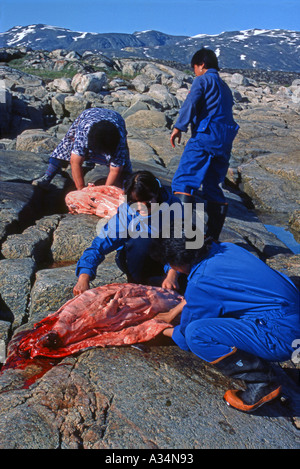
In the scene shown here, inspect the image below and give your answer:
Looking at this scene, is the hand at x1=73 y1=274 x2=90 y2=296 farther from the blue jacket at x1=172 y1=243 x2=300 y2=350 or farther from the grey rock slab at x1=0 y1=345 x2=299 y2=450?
the blue jacket at x1=172 y1=243 x2=300 y2=350

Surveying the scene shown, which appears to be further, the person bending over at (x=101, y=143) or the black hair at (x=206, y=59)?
the person bending over at (x=101, y=143)

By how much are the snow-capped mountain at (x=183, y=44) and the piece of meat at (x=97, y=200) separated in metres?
67.8

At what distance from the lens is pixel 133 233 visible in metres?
3.27

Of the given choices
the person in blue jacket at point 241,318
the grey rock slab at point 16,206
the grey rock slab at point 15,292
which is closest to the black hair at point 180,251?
the person in blue jacket at point 241,318

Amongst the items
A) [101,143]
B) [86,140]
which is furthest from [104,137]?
[86,140]

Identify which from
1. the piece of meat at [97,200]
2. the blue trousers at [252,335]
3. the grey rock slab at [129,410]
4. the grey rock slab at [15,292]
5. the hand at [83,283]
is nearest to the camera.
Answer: the grey rock slab at [129,410]

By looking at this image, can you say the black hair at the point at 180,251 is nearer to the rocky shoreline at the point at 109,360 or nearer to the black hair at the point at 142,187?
the black hair at the point at 142,187

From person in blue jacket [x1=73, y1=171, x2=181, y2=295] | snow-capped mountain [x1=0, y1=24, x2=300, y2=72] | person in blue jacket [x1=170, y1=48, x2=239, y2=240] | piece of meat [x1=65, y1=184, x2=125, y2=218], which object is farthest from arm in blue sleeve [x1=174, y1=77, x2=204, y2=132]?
snow-capped mountain [x1=0, y1=24, x2=300, y2=72]

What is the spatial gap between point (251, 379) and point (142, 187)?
1423mm

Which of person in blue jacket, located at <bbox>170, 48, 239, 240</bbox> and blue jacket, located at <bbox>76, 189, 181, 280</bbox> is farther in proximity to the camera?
person in blue jacket, located at <bbox>170, 48, 239, 240</bbox>

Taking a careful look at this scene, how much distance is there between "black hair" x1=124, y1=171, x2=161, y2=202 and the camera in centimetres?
305

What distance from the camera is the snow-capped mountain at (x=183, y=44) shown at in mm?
90188

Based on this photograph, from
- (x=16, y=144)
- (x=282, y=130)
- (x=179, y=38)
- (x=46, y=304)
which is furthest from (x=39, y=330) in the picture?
(x=179, y=38)

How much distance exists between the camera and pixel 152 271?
142 inches
